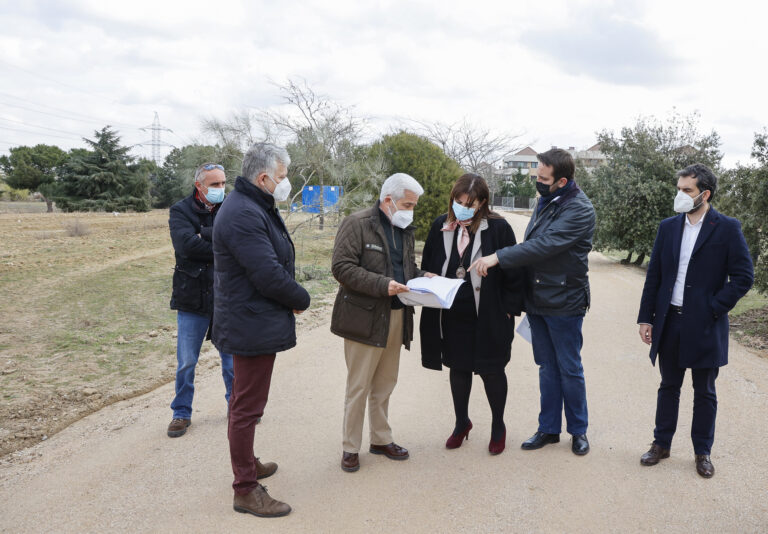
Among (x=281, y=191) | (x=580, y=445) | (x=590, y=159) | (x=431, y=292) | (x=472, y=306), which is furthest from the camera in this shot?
(x=590, y=159)

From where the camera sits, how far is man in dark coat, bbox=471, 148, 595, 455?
3.76 m

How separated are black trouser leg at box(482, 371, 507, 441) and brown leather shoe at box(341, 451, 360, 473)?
996 mm

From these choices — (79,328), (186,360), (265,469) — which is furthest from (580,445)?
(79,328)

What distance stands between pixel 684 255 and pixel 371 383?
91.6 inches

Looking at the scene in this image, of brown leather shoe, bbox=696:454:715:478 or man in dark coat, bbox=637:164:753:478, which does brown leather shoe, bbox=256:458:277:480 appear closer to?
man in dark coat, bbox=637:164:753:478

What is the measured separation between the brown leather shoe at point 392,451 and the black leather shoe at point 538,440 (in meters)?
0.88

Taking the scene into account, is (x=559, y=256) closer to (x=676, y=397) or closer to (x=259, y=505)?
(x=676, y=397)

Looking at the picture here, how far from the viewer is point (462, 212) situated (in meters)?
3.75

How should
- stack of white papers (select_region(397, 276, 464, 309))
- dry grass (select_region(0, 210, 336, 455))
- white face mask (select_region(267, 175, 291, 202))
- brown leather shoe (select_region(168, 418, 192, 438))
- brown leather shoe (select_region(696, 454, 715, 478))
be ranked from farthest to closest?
1. dry grass (select_region(0, 210, 336, 455))
2. brown leather shoe (select_region(168, 418, 192, 438))
3. brown leather shoe (select_region(696, 454, 715, 478))
4. stack of white papers (select_region(397, 276, 464, 309))
5. white face mask (select_region(267, 175, 291, 202))

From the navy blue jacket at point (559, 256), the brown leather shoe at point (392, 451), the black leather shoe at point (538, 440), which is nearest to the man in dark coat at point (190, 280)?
the brown leather shoe at point (392, 451)

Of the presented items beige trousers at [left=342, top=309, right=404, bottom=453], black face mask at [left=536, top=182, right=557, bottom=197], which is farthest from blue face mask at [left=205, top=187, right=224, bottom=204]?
black face mask at [left=536, top=182, right=557, bottom=197]

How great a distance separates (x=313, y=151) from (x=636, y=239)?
31.0 feet

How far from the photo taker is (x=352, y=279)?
3453mm

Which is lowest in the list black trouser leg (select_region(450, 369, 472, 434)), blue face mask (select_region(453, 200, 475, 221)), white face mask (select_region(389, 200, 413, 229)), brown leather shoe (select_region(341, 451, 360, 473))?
brown leather shoe (select_region(341, 451, 360, 473))
